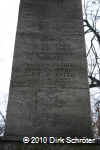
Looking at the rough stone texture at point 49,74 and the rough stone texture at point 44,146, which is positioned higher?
the rough stone texture at point 49,74

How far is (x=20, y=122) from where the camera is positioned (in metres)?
5.02

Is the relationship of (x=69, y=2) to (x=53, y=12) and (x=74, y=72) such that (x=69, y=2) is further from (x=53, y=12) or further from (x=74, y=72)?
(x=74, y=72)

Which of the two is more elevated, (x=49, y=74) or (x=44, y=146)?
(x=49, y=74)

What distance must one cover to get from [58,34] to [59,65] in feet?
3.26

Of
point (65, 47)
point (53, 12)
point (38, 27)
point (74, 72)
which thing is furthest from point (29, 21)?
point (74, 72)

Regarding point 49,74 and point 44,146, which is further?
point 49,74

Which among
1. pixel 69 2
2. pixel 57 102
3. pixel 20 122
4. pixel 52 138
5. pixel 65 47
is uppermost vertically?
pixel 69 2

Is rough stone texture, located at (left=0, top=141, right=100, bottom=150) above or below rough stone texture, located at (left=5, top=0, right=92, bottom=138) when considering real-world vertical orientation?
below

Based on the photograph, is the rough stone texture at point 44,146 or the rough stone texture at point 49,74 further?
the rough stone texture at point 49,74

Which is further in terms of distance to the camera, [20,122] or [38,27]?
[38,27]

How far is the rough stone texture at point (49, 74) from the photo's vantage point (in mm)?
5020

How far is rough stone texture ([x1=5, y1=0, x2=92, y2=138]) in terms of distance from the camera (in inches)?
198

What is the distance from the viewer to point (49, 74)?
18.5 feet

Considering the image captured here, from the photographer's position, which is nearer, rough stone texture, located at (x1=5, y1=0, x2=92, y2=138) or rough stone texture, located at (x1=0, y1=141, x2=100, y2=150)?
rough stone texture, located at (x1=0, y1=141, x2=100, y2=150)
